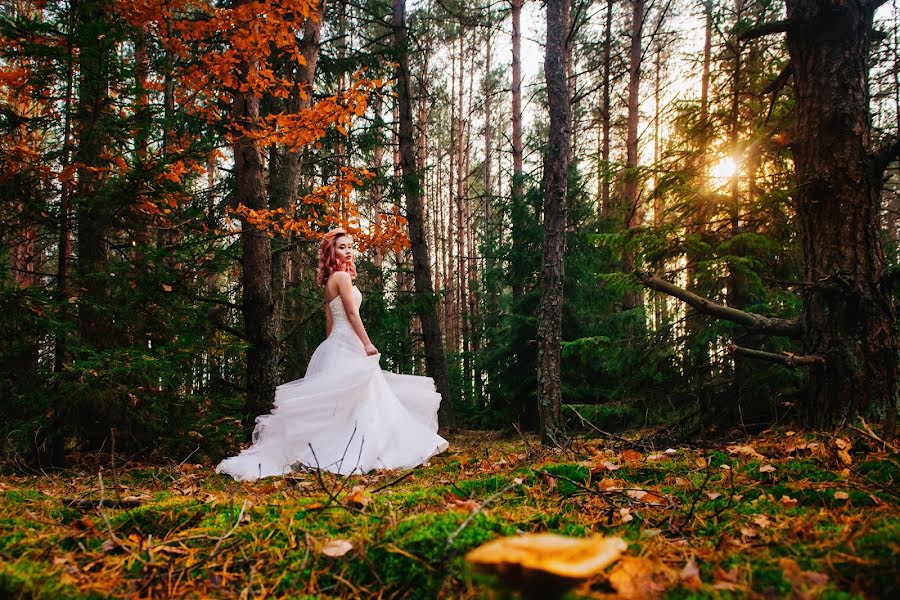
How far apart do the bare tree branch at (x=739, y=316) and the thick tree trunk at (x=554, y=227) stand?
1652mm

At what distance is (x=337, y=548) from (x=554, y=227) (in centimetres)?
526

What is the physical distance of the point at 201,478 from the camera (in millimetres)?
4109

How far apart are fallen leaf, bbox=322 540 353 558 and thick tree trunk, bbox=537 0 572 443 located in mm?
4629

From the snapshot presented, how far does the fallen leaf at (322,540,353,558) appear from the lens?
138 cm

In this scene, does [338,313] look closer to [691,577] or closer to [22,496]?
[22,496]

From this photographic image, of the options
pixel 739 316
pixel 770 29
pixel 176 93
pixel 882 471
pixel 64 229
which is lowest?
pixel 882 471

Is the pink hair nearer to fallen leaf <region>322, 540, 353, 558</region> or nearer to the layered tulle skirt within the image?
the layered tulle skirt

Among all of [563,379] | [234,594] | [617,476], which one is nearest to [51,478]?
[234,594]

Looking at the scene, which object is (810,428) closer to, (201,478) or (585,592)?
(585,592)

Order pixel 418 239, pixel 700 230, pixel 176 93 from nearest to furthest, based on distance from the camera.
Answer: pixel 176 93 < pixel 700 230 < pixel 418 239

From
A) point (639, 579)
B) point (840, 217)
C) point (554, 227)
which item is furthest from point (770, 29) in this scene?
point (639, 579)

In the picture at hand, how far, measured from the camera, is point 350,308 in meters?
5.82

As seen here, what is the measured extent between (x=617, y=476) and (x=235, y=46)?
6.05 metres

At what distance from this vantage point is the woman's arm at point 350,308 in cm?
575
